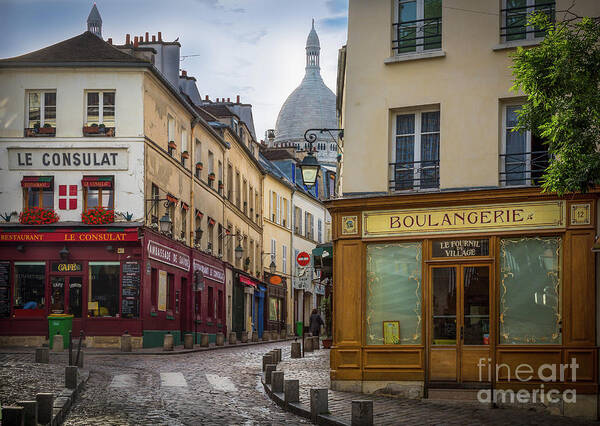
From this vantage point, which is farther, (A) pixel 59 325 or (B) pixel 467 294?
(A) pixel 59 325

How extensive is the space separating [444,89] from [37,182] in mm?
18077

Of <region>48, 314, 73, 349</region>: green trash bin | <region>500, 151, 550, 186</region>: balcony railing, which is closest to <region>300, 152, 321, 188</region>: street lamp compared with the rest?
<region>500, 151, 550, 186</region>: balcony railing

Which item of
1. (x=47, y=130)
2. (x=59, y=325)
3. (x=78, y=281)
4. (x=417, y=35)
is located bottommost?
(x=59, y=325)

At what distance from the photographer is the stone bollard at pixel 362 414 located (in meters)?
11.7

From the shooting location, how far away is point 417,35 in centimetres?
1744

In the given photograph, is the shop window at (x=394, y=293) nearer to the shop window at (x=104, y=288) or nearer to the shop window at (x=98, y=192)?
the shop window at (x=104, y=288)

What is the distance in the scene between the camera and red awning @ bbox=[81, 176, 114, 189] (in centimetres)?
3103

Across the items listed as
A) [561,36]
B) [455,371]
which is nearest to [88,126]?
[455,371]

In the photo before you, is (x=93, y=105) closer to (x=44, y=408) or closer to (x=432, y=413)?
(x=432, y=413)

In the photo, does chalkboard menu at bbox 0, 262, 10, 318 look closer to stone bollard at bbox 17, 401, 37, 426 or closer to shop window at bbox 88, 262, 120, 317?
shop window at bbox 88, 262, 120, 317

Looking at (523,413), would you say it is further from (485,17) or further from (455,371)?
(485,17)

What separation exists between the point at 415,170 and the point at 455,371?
3.68m

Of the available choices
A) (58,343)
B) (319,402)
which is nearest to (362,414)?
(319,402)

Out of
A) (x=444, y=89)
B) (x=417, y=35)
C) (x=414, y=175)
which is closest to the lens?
(x=444, y=89)
